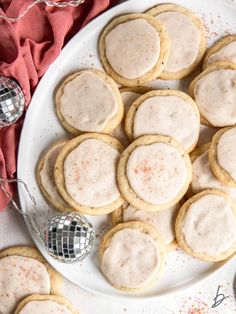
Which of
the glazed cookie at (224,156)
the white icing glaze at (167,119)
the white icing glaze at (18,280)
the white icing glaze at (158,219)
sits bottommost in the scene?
the white icing glaze at (18,280)

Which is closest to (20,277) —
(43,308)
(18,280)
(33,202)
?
(18,280)

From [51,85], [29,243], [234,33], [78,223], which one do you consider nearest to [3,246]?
[29,243]

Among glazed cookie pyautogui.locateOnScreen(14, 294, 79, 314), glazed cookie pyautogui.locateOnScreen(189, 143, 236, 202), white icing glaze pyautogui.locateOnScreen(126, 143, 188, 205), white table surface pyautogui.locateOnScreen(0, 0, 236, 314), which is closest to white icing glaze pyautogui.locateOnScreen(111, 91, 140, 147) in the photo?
white icing glaze pyautogui.locateOnScreen(126, 143, 188, 205)

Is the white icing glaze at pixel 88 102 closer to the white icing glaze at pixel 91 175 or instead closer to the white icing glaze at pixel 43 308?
the white icing glaze at pixel 91 175

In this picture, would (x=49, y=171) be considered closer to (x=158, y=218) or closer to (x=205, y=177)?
(x=158, y=218)

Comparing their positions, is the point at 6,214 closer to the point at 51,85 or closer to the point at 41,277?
the point at 41,277

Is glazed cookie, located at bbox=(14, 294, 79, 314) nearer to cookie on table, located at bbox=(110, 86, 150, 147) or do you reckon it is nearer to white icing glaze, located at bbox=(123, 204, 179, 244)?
white icing glaze, located at bbox=(123, 204, 179, 244)

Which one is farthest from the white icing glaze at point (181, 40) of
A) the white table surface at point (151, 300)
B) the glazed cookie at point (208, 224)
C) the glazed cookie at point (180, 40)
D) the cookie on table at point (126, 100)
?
the white table surface at point (151, 300)
